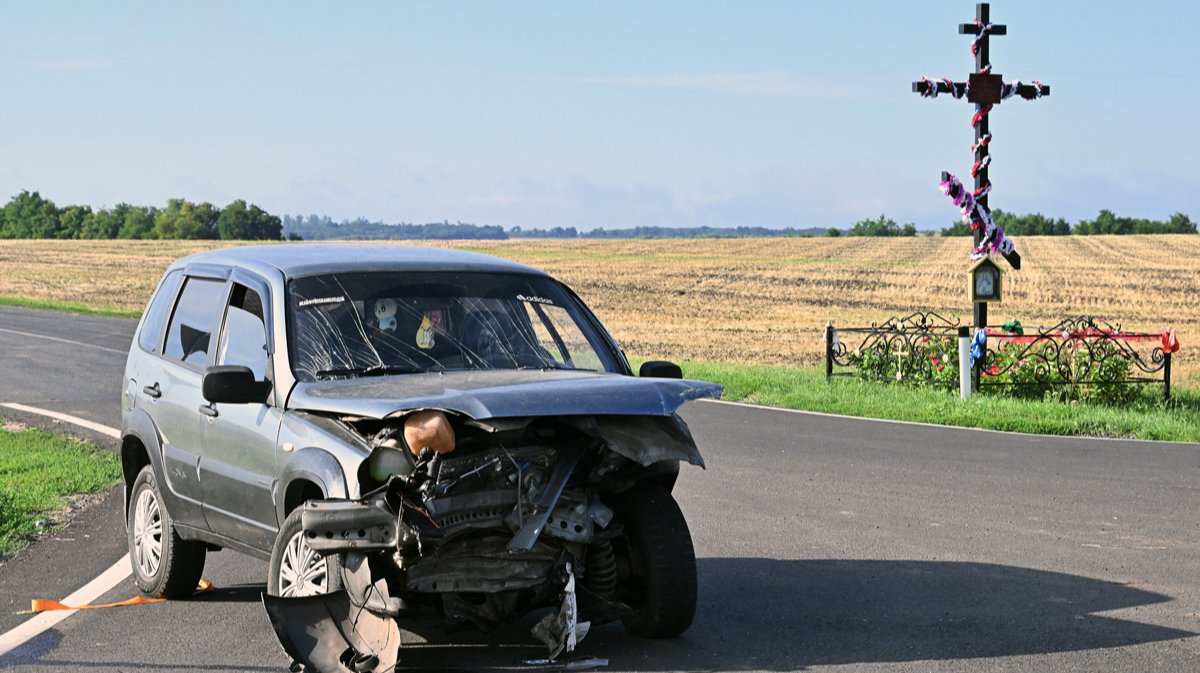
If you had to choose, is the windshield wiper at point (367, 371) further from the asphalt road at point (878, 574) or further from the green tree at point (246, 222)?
the green tree at point (246, 222)

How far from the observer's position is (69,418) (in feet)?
56.8

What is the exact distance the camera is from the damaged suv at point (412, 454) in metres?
6.16

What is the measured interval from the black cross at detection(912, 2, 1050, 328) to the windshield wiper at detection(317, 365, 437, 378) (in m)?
12.9

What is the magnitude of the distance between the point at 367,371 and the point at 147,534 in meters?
2.07

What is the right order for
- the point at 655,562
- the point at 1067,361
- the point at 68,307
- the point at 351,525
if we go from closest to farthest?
the point at 351,525 < the point at 655,562 < the point at 1067,361 < the point at 68,307

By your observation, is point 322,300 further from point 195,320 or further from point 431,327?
point 195,320

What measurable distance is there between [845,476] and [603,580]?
6068 mm

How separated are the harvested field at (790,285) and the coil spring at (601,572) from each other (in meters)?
18.3

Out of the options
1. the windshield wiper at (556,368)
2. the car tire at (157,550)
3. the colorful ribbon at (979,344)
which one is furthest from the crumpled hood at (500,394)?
the colorful ribbon at (979,344)

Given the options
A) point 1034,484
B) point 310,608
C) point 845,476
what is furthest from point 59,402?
point 310,608

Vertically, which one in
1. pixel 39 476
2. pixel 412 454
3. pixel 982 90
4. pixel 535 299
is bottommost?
pixel 39 476

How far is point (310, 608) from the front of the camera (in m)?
6.27

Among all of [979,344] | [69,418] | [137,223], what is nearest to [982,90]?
[979,344]

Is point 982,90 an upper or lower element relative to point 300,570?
upper
